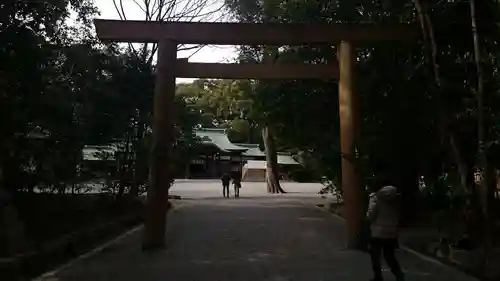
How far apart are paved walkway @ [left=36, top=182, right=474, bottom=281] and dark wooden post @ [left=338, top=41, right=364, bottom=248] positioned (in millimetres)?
661

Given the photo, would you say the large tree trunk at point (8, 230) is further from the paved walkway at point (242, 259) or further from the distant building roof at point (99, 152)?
the distant building roof at point (99, 152)

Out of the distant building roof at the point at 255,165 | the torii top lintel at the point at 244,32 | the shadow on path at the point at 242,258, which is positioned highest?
the distant building roof at the point at 255,165

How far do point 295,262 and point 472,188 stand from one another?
10.5 ft

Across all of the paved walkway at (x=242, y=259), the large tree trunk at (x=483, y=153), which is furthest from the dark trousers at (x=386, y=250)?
the large tree trunk at (x=483, y=153)

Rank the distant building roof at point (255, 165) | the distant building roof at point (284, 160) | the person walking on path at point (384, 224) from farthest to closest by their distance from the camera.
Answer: the distant building roof at point (284, 160)
the distant building roof at point (255, 165)
the person walking on path at point (384, 224)

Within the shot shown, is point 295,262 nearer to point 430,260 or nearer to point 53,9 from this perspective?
point 430,260

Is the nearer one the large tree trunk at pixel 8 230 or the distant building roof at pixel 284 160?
the large tree trunk at pixel 8 230

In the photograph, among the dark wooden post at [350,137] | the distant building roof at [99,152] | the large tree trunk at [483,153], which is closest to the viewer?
the large tree trunk at [483,153]

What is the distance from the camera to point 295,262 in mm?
11375

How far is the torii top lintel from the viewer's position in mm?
12859

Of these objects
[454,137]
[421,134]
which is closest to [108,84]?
[421,134]

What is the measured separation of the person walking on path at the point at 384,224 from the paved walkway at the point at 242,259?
110 centimetres

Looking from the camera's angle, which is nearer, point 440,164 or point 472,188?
point 472,188

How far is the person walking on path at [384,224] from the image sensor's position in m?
8.56
